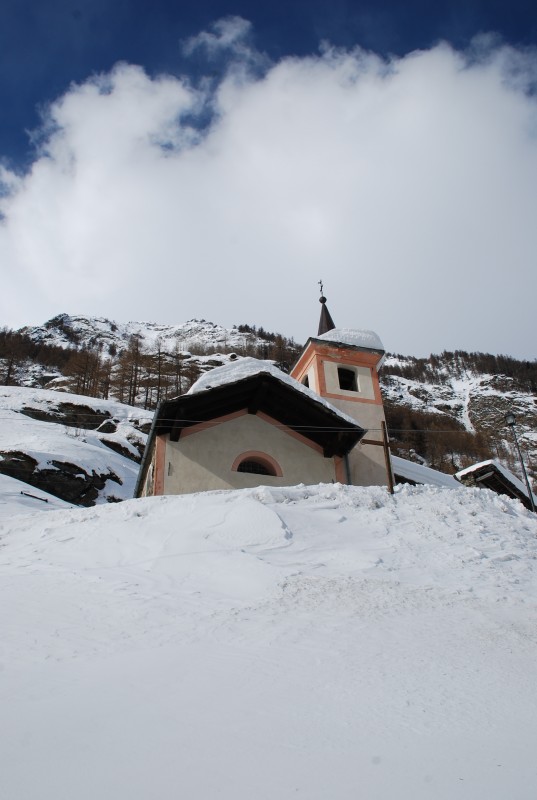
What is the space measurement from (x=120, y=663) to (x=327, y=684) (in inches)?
73.3

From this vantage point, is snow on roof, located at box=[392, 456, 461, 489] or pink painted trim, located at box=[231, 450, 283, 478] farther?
snow on roof, located at box=[392, 456, 461, 489]

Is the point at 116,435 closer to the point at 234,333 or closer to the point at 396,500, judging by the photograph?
the point at 396,500

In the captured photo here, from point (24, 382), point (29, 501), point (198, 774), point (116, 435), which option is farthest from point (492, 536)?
point (24, 382)

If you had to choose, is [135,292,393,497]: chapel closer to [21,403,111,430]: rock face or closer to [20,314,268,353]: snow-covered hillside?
[21,403,111,430]: rock face

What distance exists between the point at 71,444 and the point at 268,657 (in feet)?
79.4

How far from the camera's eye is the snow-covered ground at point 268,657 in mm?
3266

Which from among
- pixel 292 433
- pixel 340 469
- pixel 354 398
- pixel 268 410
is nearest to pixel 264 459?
pixel 292 433

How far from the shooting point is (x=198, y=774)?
3176 mm

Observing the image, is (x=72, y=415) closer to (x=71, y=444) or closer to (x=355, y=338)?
(x=71, y=444)

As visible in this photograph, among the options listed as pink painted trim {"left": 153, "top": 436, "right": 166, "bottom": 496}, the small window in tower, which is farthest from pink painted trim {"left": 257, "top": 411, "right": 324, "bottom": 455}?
the small window in tower

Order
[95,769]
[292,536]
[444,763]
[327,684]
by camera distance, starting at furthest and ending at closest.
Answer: [292,536] → [327,684] → [444,763] → [95,769]

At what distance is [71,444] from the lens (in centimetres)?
2706

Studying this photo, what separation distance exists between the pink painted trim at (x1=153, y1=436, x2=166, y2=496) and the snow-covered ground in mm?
3066

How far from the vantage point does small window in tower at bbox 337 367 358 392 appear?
20.8m
